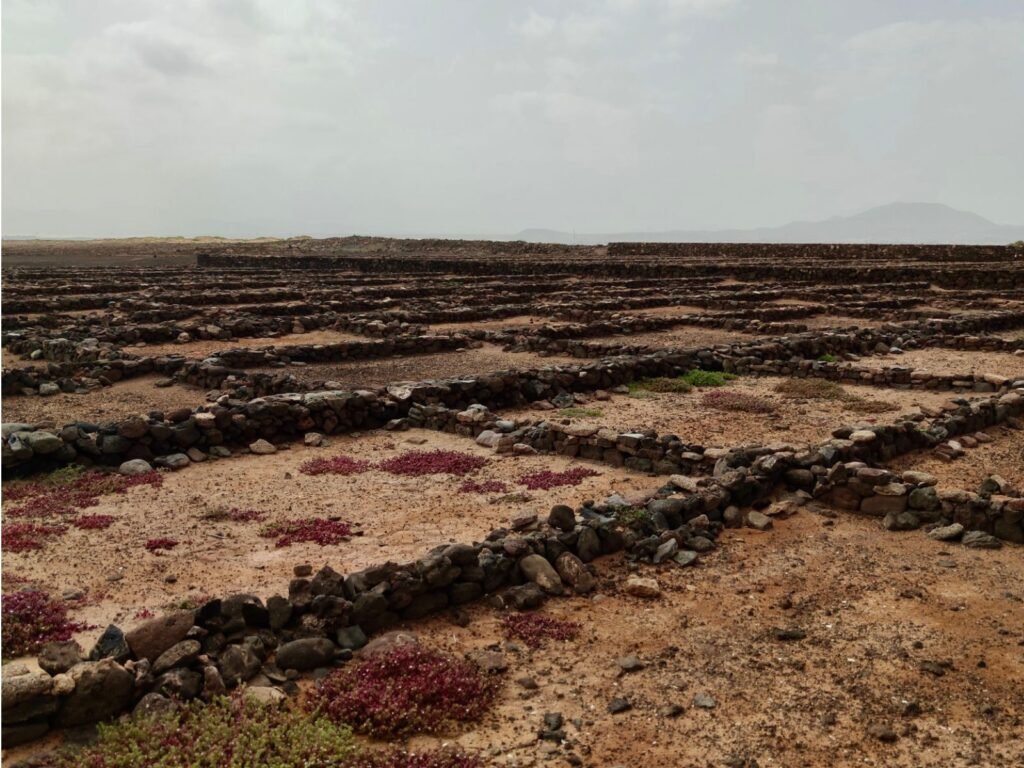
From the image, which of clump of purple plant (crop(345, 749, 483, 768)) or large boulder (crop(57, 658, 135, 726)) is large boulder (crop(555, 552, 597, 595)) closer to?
clump of purple plant (crop(345, 749, 483, 768))

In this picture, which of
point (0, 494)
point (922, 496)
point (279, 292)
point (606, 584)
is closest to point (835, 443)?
point (922, 496)

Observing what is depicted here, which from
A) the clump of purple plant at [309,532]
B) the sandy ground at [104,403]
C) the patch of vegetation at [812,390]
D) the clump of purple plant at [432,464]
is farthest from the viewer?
the patch of vegetation at [812,390]

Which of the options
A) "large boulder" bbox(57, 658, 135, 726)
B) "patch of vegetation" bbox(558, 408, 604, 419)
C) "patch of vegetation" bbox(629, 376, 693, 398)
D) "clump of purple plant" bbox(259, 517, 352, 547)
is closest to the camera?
"large boulder" bbox(57, 658, 135, 726)

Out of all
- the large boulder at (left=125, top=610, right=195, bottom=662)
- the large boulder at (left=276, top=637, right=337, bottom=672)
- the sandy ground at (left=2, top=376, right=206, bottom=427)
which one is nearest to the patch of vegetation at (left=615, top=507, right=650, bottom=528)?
the large boulder at (left=276, top=637, right=337, bottom=672)

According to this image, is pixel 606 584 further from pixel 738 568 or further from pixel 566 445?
pixel 566 445

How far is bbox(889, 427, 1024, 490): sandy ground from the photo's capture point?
9.73 metres

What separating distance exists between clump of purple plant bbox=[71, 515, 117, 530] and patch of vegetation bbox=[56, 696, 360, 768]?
4133 millimetres

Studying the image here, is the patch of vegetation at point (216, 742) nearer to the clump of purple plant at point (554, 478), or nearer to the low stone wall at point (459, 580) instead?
the low stone wall at point (459, 580)

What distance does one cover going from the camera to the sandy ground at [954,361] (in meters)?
17.0

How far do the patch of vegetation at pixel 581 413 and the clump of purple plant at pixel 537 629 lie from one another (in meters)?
7.13

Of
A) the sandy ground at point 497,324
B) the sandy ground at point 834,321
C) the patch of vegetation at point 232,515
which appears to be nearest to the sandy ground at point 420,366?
the sandy ground at point 497,324

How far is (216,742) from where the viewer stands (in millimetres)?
4398

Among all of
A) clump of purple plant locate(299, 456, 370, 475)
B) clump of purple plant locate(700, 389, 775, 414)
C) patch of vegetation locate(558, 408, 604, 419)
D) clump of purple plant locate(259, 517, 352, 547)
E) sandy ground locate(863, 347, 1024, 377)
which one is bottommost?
clump of purple plant locate(259, 517, 352, 547)

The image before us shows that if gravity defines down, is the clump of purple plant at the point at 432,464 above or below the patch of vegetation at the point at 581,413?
below
